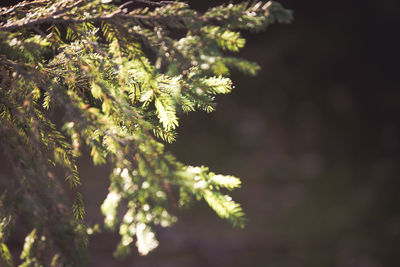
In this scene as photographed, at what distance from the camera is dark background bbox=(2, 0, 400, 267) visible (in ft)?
13.5

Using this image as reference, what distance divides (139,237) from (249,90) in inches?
207

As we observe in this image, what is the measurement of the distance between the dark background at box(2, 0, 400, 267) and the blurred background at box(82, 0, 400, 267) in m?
0.02

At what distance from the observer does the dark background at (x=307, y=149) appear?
13.5ft

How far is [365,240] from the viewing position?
414 cm

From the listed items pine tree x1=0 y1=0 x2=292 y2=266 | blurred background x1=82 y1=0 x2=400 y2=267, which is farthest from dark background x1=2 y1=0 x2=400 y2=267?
pine tree x1=0 y1=0 x2=292 y2=266

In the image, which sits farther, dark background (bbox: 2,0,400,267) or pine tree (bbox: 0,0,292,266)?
dark background (bbox: 2,0,400,267)

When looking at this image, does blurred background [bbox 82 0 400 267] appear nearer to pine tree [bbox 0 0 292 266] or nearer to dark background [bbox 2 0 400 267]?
dark background [bbox 2 0 400 267]

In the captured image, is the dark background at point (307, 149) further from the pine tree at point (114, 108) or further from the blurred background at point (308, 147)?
the pine tree at point (114, 108)

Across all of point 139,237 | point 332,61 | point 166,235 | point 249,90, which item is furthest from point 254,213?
point 139,237

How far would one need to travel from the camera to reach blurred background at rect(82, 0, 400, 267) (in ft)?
13.5

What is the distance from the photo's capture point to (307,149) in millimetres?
5633

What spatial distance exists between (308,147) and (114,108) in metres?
5.34

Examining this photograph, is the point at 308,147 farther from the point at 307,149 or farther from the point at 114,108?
the point at 114,108

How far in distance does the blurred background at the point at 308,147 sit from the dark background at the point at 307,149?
0.02m
